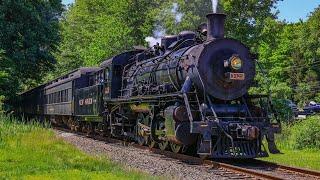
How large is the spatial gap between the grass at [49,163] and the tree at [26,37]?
43.6ft

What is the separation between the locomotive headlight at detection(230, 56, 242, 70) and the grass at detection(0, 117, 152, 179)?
439cm

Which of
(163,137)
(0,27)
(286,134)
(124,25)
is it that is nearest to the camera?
(163,137)

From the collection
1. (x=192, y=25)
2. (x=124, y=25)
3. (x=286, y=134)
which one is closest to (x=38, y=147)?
(x=286, y=134)

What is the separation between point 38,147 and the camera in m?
14.2

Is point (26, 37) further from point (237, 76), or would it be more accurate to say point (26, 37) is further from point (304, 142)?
point (237, 76)

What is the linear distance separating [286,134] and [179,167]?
Answer: 10.1 metres

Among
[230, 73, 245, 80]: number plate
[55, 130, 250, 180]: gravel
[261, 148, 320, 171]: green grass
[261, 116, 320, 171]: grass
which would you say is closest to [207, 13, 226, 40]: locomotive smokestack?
[230, 73, 245, 80]: number plate

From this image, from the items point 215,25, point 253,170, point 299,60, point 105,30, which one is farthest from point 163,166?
point 299,60

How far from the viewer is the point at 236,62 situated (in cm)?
1362

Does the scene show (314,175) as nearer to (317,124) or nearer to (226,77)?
(226,77)

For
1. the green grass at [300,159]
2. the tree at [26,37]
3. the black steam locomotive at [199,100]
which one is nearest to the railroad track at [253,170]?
the black steam locomotive at [199,100]

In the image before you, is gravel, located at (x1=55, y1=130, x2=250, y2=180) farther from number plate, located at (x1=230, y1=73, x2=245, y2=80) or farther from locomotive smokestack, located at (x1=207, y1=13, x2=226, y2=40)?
locomotive smokestack, located at (x1=207, y1=13, x2=226, y2=40)

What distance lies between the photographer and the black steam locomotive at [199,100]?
12.9 m

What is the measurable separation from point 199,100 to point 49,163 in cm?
473
